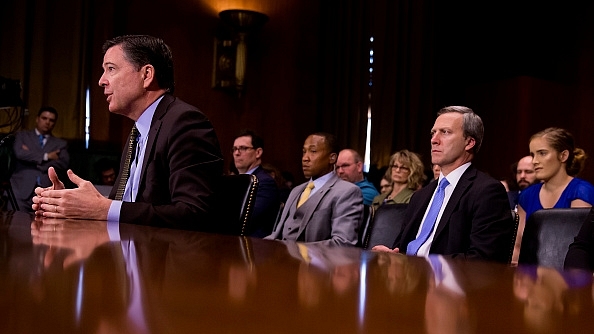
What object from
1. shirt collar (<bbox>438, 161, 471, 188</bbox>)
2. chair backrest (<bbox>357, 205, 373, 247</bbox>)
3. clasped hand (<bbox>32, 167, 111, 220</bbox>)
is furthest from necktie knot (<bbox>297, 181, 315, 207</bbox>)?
clasped hand (<bbox>32, 167, 111, 220</bbox>)

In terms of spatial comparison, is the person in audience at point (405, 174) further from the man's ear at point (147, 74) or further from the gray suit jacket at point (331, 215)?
the man's ear at point (147, 74)

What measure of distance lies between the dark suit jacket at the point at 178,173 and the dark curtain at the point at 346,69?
5339 millimetres

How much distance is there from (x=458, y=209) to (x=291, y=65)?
16.7 ft

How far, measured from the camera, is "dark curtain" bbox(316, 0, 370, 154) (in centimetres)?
715

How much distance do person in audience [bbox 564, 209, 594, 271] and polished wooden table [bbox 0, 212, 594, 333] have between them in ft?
3.53

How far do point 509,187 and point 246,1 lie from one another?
337 centimetres

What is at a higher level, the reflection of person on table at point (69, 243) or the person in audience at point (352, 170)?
the reflection of person on table at point (69, 243)

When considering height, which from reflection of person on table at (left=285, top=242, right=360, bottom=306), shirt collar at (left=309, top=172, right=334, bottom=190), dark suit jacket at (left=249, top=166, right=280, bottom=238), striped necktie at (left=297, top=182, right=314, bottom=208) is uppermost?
reflection of person on table at (left=285, top=242, right=360, bottom=306)

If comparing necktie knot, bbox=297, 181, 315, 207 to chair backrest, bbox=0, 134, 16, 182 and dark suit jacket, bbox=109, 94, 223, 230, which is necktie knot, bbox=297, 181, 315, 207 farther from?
chair backrest, bbox=0, 134, 16, 182

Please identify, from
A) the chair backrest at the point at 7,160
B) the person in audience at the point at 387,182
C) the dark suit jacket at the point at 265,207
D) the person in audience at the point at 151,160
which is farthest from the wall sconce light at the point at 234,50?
the person in audience at the point at 151,160

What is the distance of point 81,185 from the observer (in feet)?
5.25

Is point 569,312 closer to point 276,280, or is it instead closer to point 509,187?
point 276,280

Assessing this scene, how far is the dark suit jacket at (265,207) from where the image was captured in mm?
3730

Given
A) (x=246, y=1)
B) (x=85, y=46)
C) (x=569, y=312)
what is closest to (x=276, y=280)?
(x=569, y=312)
